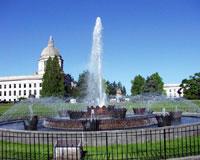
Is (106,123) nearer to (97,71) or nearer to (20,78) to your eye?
(97,71)

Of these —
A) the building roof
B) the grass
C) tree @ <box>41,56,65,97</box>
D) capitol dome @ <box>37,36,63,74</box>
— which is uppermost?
capitol dome @ <box>37,36,63,74</box>

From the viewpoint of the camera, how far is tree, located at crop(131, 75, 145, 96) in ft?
354

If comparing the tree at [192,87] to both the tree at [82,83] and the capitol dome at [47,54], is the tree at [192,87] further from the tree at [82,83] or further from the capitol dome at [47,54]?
the capitol dome at [47,54]

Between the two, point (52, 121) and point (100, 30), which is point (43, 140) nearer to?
point (52, 121)

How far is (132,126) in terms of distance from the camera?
19.0 metres

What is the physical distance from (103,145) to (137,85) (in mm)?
94459

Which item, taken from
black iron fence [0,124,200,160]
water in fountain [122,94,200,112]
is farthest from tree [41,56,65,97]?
black iron fence [0,124,200,160]

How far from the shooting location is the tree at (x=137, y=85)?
108 metres

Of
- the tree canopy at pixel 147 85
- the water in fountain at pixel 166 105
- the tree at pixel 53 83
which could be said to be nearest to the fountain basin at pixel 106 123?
the water in fountain at pixel 166 105

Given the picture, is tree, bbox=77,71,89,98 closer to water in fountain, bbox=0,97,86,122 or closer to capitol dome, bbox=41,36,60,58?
capitol dome, bbox=41,36,60,58

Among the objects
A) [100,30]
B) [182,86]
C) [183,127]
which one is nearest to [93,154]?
[183,127]

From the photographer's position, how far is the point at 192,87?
270 feet

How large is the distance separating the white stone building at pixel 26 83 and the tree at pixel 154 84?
1429 inches

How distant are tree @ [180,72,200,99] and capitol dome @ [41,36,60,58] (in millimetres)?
58413
